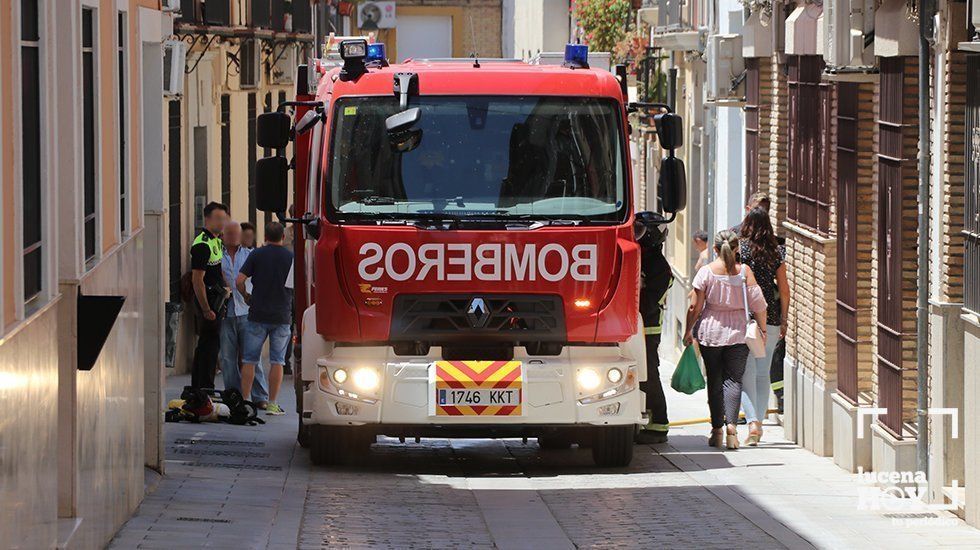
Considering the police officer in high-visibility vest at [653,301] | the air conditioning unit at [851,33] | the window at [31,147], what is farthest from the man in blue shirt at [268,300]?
the window at [31,147]

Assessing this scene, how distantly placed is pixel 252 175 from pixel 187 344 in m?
7.79

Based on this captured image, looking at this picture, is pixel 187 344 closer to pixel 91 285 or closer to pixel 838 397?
pixel 838 397

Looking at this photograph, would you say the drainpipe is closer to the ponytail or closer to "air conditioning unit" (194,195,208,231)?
the ponytail

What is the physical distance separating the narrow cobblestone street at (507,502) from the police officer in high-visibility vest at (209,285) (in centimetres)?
214

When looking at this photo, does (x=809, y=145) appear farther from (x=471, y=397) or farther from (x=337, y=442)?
(x=337, y=442)

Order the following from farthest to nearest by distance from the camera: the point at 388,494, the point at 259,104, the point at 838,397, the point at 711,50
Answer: the point at 259,104
the point at 711,50
the point at 838,397
the point at 388,494

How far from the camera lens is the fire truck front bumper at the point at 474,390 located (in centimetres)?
1324

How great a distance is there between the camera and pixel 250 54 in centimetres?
2933

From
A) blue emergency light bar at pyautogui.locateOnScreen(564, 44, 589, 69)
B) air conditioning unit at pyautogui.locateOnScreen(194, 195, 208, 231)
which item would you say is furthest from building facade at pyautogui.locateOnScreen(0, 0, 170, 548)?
air conditioning unit at pyautogui.locateOnScreen(194, 195, 208, 231)

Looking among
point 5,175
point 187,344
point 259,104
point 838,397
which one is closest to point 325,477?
point 838,397

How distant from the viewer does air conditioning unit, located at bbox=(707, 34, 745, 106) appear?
21391 mm

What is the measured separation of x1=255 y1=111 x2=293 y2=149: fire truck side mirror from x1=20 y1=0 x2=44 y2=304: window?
597 cm

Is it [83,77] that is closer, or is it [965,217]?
[83,77]

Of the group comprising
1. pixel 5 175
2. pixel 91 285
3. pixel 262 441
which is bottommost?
pixel 262 441
